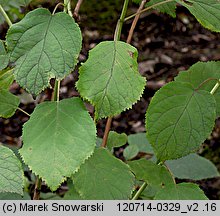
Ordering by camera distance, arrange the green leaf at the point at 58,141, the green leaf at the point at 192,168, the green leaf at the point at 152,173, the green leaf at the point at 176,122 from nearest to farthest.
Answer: the green leaf at the point at 58,141 < the green leaf at the point at 176,122 < the green leaf at the point at 152,173 < the green leaf at the point at 192,168

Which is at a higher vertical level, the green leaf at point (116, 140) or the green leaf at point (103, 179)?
the green leaf at point (103, 179)

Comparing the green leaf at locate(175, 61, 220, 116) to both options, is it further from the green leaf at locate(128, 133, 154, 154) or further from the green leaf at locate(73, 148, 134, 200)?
the green leaf at locate(128, 133, 154, 154)

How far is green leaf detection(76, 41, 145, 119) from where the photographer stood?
96 centimetres

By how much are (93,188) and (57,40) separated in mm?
354

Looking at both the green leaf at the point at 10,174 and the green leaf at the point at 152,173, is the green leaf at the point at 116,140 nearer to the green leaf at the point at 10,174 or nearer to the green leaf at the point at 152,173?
the green leaf at the point at 152,173

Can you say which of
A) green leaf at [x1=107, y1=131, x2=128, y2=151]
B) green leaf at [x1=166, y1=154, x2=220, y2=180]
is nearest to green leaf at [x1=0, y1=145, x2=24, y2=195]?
green leaf at [x1=107, y1=131, x2=128, y2=151]

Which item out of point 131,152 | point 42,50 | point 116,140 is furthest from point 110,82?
point 131,152

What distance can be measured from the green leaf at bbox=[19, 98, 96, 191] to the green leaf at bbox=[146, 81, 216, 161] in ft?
0.57

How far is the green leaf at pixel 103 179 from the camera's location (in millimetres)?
1093

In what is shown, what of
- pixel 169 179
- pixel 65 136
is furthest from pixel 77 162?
pixel 169 179

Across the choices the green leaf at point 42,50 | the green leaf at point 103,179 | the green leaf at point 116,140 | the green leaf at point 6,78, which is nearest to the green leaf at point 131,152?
Answer: the green leaf at point 116,140

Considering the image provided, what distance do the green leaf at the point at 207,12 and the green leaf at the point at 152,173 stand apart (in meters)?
0.38

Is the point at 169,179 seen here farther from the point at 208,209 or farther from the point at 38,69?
the point at 38,69

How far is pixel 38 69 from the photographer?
0.96 metres
